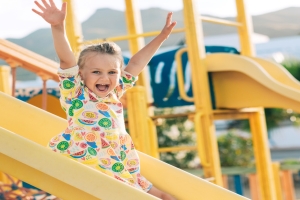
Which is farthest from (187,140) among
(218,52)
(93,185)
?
(93,185)

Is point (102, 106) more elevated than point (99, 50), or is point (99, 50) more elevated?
point (99, 50)

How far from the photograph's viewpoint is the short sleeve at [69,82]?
2.21m

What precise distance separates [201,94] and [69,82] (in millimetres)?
2151

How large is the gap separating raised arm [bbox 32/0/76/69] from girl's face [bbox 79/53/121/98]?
0.10 m

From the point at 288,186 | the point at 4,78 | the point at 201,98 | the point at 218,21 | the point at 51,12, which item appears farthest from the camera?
the point at 288,186

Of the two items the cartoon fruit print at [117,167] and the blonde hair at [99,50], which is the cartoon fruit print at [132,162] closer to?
the cartoon fruit print at [117,167]

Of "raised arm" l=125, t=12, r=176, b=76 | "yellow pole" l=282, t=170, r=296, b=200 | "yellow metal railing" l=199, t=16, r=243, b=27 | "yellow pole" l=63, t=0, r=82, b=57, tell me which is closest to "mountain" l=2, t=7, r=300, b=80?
"yellow pole" l=282, t=170, r=296, b=200

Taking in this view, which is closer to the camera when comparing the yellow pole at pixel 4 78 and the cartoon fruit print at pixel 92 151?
the cartoon fruit print at pixel 92 151

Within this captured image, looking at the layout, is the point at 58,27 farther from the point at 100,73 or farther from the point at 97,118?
the point at 97,118

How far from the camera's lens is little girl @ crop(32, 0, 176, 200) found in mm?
2248

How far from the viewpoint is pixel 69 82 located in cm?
226

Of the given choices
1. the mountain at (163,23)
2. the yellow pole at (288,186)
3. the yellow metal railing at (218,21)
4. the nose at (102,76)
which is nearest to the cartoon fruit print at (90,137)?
the nose at (102,76)

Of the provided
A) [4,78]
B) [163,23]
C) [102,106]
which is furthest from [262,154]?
[163,23]

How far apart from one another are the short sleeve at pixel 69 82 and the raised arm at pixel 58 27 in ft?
0.06
